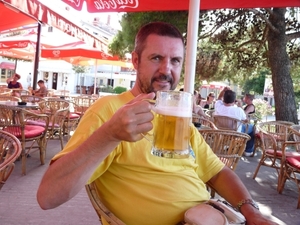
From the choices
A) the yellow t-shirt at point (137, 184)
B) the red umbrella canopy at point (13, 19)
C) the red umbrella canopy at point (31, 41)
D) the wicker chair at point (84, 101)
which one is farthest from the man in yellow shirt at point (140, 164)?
the red umbrella canopy at point (31, 41)

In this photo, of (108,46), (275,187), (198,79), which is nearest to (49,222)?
(275,187)

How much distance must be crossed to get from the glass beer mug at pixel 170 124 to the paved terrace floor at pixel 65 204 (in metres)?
1.97

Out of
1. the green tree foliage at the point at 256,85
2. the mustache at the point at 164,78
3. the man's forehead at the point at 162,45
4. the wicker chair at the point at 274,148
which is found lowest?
the wicker chair at the point at 274,148

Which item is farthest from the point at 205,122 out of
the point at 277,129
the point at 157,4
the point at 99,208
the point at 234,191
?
the point at 99,208

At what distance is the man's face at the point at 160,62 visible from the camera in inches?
58.5

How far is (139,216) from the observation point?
1.30m

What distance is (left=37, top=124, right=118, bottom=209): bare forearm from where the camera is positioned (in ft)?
3.25

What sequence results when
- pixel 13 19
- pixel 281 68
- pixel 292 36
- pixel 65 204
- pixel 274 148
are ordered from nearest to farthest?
pixel 65 204
pixel 274 148
pixel 13 19
pixel 281 68
pixel 292 36

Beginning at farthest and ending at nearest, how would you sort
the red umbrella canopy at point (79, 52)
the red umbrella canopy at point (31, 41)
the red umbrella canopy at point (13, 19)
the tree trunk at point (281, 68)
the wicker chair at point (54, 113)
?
1. the red umbrella canopy at point (31, 41)
2. the red umbrella canopy at point (79, 52)
3. the tree trunk at point (281, 68)
4. the red umbrella canopy at point (13, 19)
5. the wicker chair at point (54, 113)

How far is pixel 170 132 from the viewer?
102 cm

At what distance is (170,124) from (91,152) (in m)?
0.27

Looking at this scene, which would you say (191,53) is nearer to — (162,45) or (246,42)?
(162,45)

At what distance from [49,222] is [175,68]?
187 centimetres

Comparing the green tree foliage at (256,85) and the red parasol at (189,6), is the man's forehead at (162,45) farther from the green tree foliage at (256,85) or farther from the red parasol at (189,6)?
the green tree foliage at (256,85)
